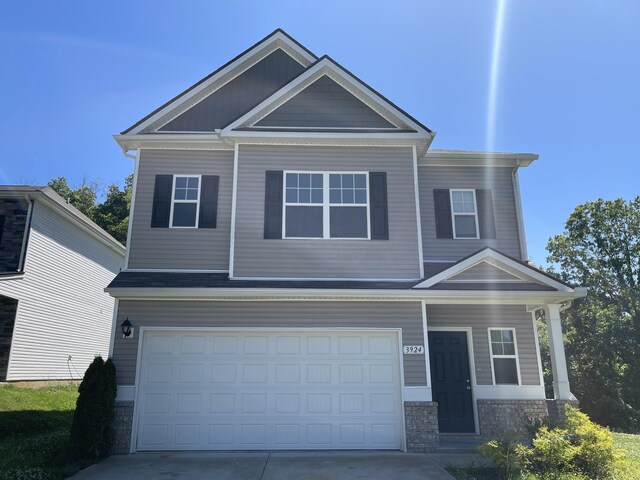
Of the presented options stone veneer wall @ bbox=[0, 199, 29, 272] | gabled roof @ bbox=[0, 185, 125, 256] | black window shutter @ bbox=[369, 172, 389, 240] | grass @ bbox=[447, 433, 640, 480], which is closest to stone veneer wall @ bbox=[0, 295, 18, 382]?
stone veneer wall @ bbox=[0, 199, 29, 272]

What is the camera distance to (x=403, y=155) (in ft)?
34.0

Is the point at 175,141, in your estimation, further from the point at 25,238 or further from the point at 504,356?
the point at 504,356

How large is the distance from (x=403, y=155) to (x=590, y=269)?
68.6ft

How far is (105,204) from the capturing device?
3453 centimetres

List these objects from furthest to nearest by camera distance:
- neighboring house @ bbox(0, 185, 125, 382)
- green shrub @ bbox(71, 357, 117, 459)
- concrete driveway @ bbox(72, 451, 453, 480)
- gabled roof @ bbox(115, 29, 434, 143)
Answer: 1. neighboring house @ bbox(0, 185, 125, 382)
2. gabled roof @ bbox(115, 29, 434, 143)
3. green shrub @ bbox(71, 357, 117, 459)
4. concrete driveway @ bbox(72, 451, 453, 480)

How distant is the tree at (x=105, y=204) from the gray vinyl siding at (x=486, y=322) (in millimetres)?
25710

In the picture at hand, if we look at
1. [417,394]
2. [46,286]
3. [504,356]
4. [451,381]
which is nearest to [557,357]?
[504,356]

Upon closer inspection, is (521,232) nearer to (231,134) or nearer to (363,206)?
(363,206)

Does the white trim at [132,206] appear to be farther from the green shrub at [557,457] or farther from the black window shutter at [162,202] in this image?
the green shrub at [557,457]

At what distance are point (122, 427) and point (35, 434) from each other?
8.80 ft

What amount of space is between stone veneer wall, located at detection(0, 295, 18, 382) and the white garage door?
24.0 ft

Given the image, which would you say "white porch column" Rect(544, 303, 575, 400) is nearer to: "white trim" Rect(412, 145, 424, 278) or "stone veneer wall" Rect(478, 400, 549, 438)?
"stone veneer wall" Rect(478, 400, 549, 438)

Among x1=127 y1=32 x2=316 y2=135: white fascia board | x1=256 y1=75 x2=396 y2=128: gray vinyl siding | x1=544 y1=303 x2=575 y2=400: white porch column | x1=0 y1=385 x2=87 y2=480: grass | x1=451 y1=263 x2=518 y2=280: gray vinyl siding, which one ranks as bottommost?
x1=0 y1=385 x2=87 y2=480: grass

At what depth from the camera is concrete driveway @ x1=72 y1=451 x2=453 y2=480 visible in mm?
7062
